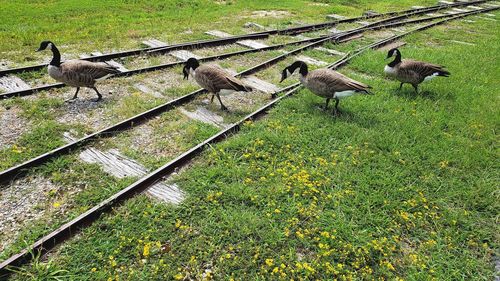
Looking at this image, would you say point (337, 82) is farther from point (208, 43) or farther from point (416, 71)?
point (208, 43)

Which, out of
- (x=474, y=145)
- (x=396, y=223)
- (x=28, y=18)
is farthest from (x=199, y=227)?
(x=28, y=18)

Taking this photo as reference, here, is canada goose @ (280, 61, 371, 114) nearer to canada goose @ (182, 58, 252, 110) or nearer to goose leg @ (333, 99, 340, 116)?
goose leg @ (333, 99, 340, 116)

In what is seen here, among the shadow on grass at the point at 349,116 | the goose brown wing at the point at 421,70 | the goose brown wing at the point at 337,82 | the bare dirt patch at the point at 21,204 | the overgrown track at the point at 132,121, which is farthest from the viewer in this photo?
the goose brown wing at the point at 421,70

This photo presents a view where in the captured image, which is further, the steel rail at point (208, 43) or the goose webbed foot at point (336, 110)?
the steel rail at point (208, 43)

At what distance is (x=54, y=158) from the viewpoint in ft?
17.2

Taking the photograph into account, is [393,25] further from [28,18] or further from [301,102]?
[28,18]

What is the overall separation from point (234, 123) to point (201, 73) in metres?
1.31

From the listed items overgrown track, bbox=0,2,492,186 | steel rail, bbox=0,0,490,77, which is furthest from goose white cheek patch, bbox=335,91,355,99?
steel rail, bbox=0,0,490,77

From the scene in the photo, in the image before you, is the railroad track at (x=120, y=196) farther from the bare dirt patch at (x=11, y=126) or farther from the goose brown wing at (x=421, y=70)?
the goose brown wing at (x=421, y=70)

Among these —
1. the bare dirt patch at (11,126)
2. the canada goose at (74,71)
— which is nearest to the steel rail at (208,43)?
the canada goose at (74,71)

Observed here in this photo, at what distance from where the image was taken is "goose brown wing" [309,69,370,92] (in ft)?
21.7

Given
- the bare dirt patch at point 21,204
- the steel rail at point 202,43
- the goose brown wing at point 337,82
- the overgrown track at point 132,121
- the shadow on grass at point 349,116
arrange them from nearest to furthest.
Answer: the bare dirt patch at point 21,204 < the overgrown track at point 132,121 < the goose brown wing at point 337,82 < the shadow on grass at point 349,116 < the steel rail at point 202,43

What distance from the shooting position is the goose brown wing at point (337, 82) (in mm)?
6625

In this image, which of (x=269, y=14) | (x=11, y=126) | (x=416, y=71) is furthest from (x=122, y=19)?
(x=416, y=71)
